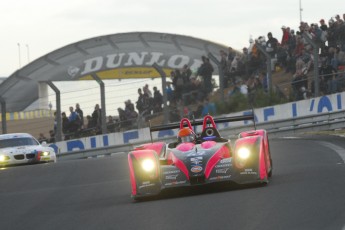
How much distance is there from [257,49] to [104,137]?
496 cm

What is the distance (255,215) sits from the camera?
9273mm

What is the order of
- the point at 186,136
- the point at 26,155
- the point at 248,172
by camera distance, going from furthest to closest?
1. the point at 26,155
2. the point at 186,136
3. the point at 248,172

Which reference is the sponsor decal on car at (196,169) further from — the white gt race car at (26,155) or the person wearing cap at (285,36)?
the person wearing cap at (285,36)

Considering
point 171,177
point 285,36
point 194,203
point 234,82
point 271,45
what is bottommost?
point 194,203

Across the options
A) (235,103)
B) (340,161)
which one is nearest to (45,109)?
(235,103)

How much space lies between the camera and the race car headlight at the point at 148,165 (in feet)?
40.6

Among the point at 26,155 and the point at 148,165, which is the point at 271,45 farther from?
the point at 148,165

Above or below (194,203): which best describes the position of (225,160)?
above

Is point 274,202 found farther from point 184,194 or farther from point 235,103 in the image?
point 235,103

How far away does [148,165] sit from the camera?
40.8ft

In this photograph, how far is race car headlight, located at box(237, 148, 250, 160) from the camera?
1229 cm

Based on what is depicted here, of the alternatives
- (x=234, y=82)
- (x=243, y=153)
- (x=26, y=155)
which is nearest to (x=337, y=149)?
(x=243, y=153)

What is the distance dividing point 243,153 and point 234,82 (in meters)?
15.2

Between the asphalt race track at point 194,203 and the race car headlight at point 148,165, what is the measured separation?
0.38 m
